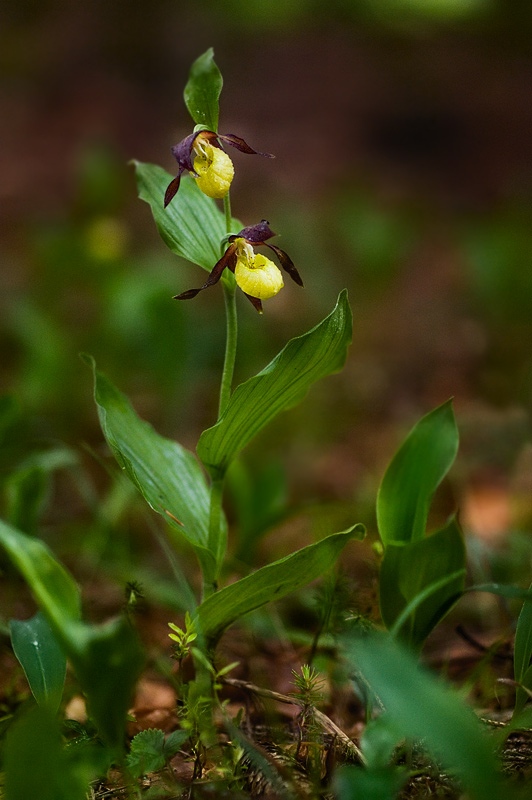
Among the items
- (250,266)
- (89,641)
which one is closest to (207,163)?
(250,266)

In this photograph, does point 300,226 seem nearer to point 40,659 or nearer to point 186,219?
point 186,219

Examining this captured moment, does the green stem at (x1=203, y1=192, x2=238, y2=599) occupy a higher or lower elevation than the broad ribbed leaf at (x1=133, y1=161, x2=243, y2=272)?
lower

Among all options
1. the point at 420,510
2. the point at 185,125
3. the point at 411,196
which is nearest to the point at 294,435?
the point at 420,510

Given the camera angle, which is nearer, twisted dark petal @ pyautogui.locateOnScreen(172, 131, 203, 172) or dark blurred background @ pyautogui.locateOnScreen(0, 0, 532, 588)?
twisted dark petal @ pyautogui.locateOnScreen(172, 131, 203, 172)

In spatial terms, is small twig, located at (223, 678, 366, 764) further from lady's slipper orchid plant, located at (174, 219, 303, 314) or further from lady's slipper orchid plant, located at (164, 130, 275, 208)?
lady's slipper orchid plant, located at (164, 130, 275, 208)

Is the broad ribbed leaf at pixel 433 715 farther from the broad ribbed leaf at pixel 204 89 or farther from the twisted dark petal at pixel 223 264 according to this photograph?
the broad ribbed leaf at pixel 204 89

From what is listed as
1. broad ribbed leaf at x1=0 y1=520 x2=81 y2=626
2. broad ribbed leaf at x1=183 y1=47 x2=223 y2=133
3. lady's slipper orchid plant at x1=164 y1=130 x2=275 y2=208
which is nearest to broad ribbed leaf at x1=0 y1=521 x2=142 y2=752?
broad ribbed leaf at x1=0 y1=520 x2=81 y2=626
